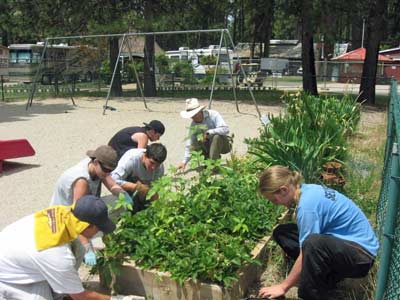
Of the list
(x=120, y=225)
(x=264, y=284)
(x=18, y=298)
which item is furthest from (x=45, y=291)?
(x=264, y=284)

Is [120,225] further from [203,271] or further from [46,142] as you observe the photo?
[46,142]

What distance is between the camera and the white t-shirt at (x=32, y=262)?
2.63 meters

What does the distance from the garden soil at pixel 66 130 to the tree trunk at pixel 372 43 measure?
2061mm

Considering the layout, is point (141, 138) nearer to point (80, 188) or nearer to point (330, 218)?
point (80, 188)

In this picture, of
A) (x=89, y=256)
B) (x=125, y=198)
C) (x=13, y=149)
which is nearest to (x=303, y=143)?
(x=125, y=198)

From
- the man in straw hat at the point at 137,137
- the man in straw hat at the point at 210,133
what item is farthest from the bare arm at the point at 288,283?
the man in straw hat at the point at 210,133

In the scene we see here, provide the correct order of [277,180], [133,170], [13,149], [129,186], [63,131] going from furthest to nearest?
1. [63,131]
2. [13,149]
3. [133,170]
4. [129,186]
5. [277,180]

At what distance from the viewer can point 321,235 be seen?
2.88m

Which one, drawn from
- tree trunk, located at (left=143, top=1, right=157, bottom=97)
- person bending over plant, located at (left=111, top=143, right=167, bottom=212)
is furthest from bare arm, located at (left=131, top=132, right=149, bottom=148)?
tree trunk, located at (left=143, top=1, right=157, bottom=97)

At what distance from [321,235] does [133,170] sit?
84.9 inches

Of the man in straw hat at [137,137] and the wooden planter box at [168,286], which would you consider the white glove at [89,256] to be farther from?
the man in straw hat at [137,137]

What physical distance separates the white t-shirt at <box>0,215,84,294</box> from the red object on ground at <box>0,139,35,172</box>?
4577mm

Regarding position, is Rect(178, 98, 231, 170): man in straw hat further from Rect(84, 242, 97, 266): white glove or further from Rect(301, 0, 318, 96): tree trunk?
Rect(301, 0, 318, 96): tree trunk

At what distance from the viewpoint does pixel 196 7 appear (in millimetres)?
20906
